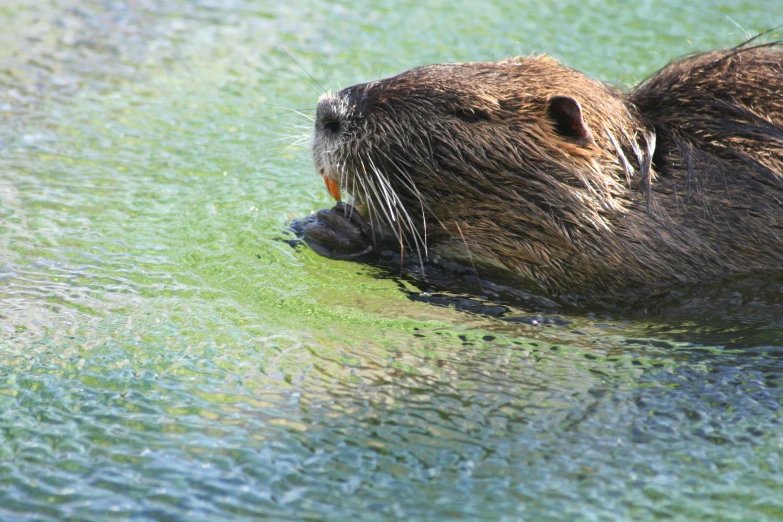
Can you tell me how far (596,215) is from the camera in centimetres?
365

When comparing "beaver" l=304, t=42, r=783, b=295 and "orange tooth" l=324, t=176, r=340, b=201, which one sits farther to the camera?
"orange tooth" l=324, t=176, r=340, b=201

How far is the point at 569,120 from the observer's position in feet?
12.3

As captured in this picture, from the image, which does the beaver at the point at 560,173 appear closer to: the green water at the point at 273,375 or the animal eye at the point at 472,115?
the animal eye at the point at 472,115

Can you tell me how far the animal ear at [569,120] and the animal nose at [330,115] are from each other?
0.85m

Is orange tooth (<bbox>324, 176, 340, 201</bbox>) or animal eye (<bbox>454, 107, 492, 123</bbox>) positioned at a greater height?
animal eye (<bbox>454, 107, 492, 123</bbox>)

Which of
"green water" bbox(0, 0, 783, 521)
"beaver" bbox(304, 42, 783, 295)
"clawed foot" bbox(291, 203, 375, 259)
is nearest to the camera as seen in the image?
"green water" bbox(0, 0, 783, 521)

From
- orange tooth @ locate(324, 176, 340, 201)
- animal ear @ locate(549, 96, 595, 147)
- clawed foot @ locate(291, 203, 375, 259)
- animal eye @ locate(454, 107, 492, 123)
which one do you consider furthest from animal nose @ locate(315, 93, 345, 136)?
animal ear @ locate(549, 96, 595, 147)

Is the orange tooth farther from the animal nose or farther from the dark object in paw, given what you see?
the animal nose

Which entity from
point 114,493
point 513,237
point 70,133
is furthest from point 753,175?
point 70,133

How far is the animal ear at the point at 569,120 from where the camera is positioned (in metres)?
3.72

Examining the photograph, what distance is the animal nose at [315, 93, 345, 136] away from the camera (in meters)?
3.87

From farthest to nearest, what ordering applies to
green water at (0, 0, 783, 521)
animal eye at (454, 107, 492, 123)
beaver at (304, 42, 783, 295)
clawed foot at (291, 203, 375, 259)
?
clawed foot at (291, 203, 375, 259), animal eye at (454, 107, 492, 123), beaver at (304, 42, 783, 295), green water at (0, 0, 783, 521)

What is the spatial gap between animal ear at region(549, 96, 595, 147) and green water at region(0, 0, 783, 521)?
28.7 inches

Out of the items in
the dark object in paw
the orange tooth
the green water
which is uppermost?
the orange tooth
